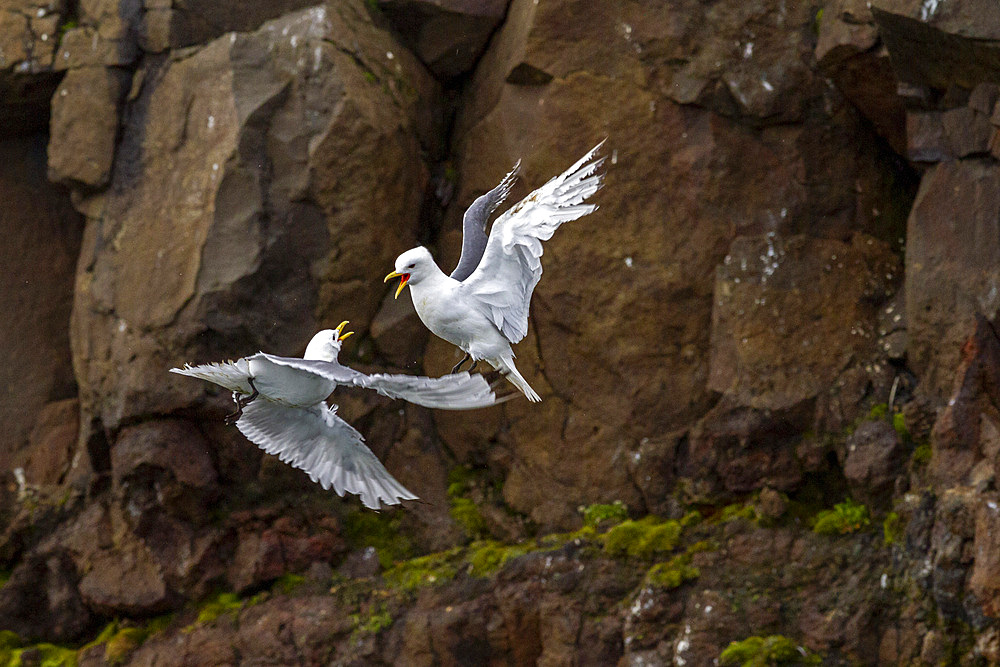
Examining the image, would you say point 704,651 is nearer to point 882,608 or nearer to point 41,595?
point 882,608

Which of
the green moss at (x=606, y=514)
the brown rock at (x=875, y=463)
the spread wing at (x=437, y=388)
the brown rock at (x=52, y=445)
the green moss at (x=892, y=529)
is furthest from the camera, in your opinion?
the brown rock at (x=52, y=445)

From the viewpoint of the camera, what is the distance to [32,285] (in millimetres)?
9797

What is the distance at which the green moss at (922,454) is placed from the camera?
23.1 feet

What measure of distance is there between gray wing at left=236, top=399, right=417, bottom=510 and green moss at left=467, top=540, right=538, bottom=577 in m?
2.24

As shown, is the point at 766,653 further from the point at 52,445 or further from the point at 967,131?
the point at 52,445

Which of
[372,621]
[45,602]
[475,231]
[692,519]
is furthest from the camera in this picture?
[45,602]

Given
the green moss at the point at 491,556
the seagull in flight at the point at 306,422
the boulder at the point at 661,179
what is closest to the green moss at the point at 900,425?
the boulder at the point at 661,179

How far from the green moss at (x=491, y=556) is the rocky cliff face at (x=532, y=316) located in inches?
1.8

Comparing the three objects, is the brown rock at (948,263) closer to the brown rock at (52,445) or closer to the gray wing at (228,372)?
the gray wing at (228,372)

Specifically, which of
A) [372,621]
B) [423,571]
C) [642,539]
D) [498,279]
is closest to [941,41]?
[498,279]

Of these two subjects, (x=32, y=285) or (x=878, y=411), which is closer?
(x=878, y=411)

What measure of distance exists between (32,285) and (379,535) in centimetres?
357

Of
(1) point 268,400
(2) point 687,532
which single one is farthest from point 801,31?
(1) point 268,400

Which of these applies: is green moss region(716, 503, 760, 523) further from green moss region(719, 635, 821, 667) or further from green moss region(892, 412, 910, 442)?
green moss region(892, 412, 910, 442)
